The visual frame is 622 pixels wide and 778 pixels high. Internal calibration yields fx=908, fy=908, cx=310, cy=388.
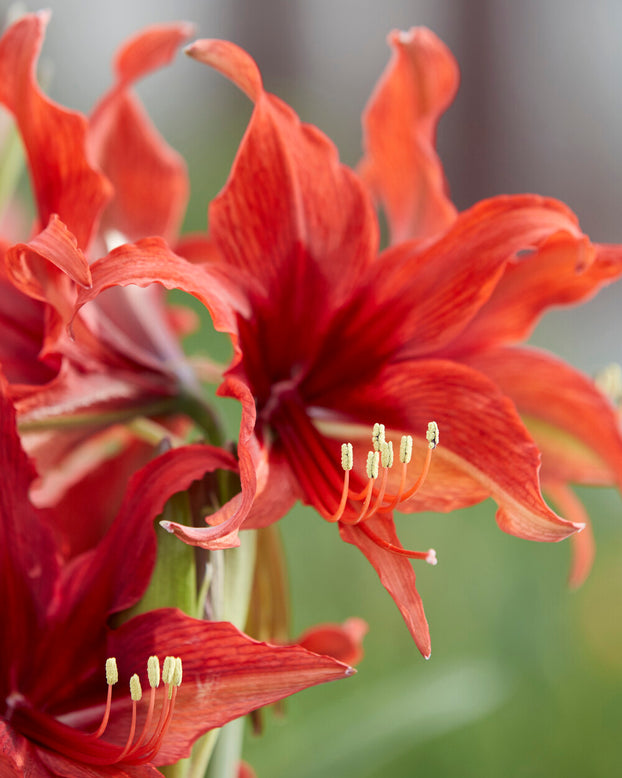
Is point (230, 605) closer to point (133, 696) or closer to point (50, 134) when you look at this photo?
point (133, 696)

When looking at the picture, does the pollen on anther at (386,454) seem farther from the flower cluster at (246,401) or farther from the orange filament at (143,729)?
the orange filament at (143,729)

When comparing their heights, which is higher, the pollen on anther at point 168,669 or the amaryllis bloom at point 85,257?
the amaryllis bloom at point 85,257

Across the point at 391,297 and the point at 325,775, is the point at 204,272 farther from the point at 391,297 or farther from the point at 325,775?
the point at 325,775

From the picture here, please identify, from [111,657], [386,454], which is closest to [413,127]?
[386,454]

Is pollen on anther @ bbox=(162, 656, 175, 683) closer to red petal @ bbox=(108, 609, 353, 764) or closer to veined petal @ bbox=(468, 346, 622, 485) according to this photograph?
red petal @ bbox=(108, 609, 353, 764)

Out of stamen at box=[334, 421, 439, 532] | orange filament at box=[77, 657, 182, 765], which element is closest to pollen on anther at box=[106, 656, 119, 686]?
orange filament at box=[77, 657, 182, 765]

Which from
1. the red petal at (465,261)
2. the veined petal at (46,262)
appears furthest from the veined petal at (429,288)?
the veined petal at (46,262)

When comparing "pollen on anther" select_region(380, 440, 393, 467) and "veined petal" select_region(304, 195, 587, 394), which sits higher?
"veined petal" select_region(304, 195, 587, 394)
